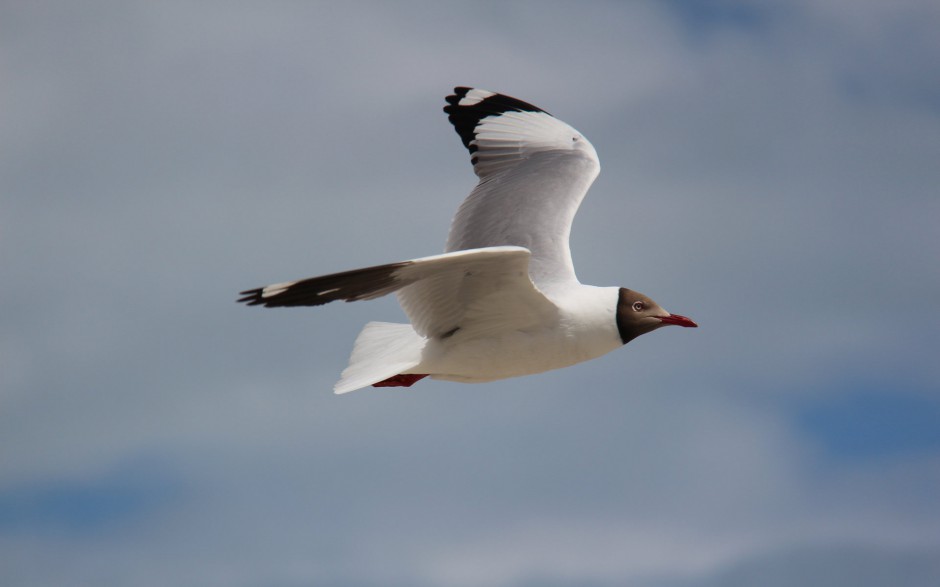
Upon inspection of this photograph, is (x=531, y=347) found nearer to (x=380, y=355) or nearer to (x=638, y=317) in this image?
(x=638, y=317)

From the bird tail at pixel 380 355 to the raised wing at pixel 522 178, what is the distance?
1.05 metres

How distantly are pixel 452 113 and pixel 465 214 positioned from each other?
2.18 metres

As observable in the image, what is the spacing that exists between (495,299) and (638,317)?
1.20 metres

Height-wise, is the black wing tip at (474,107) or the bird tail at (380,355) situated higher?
the black wing tip at (474,107)

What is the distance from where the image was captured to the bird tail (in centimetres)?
862

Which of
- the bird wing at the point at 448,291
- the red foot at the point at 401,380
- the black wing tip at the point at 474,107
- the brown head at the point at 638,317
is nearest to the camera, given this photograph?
the bird wing at the point at 448,291

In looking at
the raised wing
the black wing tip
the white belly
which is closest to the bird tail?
the white belly

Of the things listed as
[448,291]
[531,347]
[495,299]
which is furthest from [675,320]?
[448,291]

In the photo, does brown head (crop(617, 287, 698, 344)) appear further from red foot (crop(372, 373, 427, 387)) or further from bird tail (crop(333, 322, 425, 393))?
red foot (crop(372, 373, 427, 387))

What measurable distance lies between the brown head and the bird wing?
1.90 ft

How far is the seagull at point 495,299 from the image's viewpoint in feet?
24.7

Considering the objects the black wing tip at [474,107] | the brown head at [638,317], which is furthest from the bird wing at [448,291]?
the black wing tip at [474,107]

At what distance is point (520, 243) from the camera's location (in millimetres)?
9961

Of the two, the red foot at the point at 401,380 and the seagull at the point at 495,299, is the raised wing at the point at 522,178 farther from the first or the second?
the red foot at the point at 401,380
